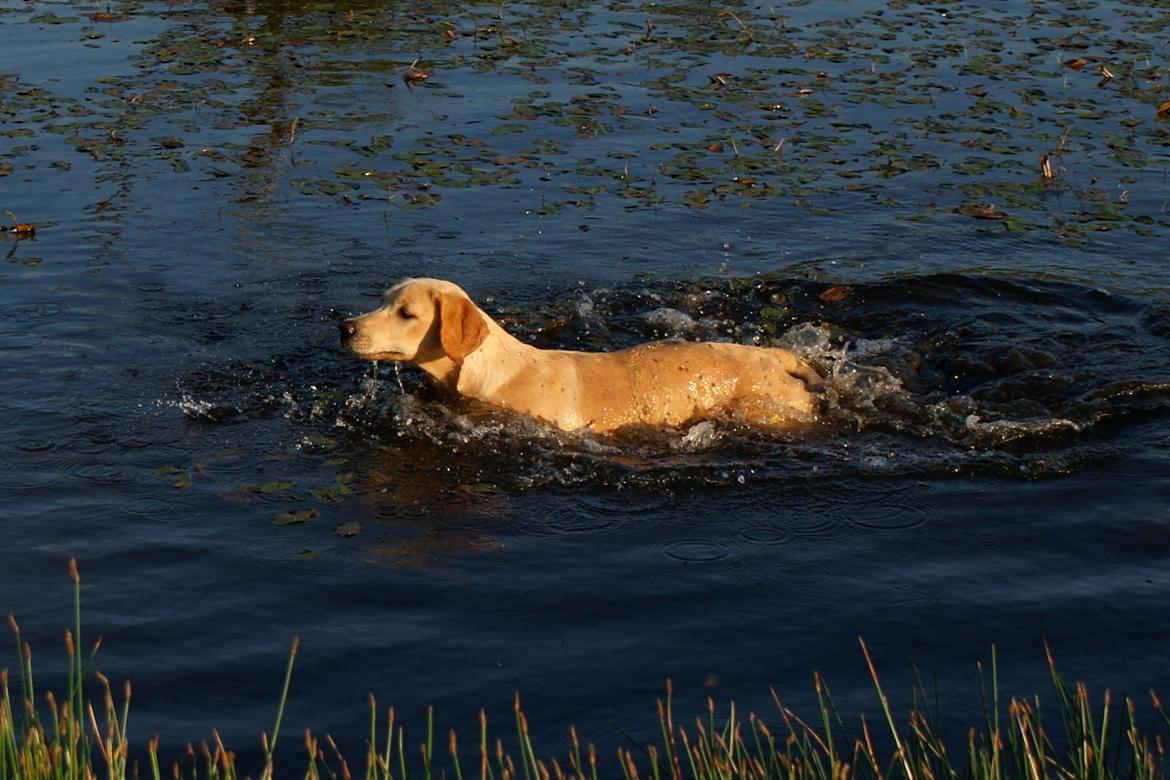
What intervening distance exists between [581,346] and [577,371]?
1.76 metres

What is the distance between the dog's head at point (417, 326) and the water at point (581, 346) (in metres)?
0.61

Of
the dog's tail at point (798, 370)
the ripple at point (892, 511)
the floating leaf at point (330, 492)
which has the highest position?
the dog's tail at point (798, 370)

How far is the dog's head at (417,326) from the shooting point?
864 centimetres

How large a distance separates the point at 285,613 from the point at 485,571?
1.03 metres

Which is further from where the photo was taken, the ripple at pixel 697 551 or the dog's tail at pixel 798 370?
the dog's tail at pixel 798 370

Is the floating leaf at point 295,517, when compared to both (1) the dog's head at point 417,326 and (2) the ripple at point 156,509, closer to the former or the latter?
(2) the ripple at point 156,509

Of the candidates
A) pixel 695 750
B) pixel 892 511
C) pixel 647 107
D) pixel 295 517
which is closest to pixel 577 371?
pixel 295 517

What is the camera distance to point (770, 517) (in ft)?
27.1

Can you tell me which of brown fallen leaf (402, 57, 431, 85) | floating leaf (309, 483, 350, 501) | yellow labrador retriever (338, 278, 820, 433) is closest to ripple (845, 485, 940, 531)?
yellow labrador retriever (338, 278, 820, 433)

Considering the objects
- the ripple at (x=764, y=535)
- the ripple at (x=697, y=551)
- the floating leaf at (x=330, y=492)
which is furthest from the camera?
the floating leaf at (x=330, y=492)

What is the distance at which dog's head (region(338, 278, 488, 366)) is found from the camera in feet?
28.3

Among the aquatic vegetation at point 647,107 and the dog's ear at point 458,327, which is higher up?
the aquatic vegetation at point 647,107

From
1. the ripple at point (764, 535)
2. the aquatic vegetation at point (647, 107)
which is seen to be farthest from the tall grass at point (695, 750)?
the aquatic vegetation at point (647, 107)

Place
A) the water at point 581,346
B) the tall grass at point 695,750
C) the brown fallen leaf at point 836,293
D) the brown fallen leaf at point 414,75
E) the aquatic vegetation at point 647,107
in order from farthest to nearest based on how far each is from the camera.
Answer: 1. the brown fallen leaf at point 414,75
2. the aquatic vegetation at point 647,107
3. the brown fallen leaf at point 836,293
4. the water at point 581,346
5. the tall grass at point 695,750
